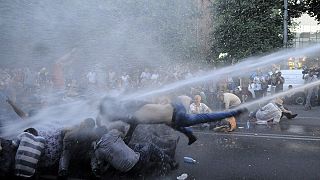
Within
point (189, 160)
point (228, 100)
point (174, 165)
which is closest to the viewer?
point (174, 165)

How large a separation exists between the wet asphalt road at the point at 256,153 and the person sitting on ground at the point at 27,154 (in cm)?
207

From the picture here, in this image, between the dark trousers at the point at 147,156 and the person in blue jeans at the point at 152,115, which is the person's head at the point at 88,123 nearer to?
Answer: the person in blue jeans at the point at 152,115

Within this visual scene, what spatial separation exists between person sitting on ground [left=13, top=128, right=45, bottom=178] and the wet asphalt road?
207 centimetres

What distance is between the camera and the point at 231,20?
19.1 meters

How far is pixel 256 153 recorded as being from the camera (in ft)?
25.1

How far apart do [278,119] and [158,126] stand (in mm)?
5589

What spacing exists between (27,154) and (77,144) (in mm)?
778

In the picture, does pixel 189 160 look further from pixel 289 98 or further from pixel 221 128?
pixel 289 98

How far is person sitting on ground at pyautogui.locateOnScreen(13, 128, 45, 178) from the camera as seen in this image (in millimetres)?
5914

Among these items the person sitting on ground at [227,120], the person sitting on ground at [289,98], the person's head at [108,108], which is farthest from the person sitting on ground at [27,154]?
the person sitting on ground at [289,98]

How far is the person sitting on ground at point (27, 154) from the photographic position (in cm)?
591

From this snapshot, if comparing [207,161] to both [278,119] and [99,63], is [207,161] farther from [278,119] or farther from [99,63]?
[99,63]

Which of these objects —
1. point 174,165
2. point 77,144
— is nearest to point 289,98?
point 174,165

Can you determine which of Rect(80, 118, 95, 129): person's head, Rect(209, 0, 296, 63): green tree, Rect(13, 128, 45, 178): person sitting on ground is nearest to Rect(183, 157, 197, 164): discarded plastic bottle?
Rect(80, 118, 95, 129): person's head
